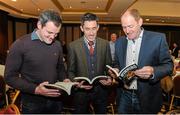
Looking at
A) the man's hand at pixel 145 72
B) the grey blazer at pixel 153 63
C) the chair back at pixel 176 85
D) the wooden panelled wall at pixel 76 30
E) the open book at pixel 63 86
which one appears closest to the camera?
the open book at pixel 63 86

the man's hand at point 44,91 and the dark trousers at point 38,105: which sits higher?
the man's hand at point 44,91

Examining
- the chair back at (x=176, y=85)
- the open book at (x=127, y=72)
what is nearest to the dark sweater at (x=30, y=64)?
the open book at (x=127, y=72)

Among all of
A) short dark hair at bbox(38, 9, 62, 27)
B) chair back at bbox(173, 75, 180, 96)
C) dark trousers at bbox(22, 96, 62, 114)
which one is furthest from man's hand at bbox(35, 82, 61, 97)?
chair back at bbox(173, 75, 180, 96)

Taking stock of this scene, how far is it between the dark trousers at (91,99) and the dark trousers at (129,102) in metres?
0.20

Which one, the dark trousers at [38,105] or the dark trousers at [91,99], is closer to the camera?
the dark trousers at [38,105]

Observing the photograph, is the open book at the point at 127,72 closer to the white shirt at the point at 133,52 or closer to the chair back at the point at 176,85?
the white shirt at the point at 133,52

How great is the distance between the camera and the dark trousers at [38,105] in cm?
220

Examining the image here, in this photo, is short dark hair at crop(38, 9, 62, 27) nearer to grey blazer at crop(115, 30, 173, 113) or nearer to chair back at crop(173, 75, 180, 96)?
grey blazer at crop(115, 30, 173, 113)

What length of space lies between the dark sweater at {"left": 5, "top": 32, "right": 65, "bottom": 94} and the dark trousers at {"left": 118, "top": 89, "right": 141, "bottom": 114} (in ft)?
2.15

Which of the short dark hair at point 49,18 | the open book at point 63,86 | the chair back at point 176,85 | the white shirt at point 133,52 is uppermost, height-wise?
the short dark hair at point 49,18

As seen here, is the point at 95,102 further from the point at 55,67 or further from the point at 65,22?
the point at 65,22

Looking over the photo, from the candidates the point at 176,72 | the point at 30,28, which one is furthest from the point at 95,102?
the point at 30,28

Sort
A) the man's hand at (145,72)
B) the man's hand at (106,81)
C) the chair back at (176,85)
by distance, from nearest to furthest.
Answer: the man's hand at (145,72) < the man's hand at (106,81) < the chair back at (176,85)

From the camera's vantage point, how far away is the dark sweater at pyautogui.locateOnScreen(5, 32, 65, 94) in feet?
6.91
